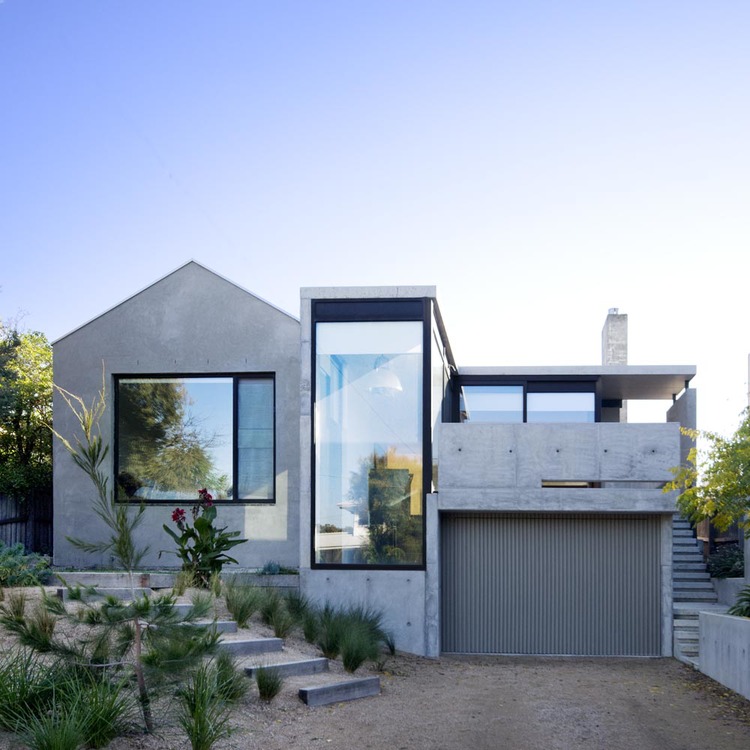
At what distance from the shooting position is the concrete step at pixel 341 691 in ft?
26.3

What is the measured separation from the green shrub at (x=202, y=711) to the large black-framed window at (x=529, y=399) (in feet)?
37.8

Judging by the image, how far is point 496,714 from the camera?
843 cm

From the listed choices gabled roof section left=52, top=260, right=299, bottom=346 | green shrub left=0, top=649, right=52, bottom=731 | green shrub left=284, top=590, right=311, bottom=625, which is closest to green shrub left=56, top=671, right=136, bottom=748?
green shrub left=0, top=649, right=52, bottom=731

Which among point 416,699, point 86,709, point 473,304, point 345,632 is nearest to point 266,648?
point 345,632

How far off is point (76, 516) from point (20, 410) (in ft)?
20.0

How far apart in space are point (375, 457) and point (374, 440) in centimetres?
24

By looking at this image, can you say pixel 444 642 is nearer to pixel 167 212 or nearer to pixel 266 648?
pixel 266 648

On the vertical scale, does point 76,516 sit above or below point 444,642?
above

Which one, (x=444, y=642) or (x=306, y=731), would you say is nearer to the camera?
(x=306, y=731)

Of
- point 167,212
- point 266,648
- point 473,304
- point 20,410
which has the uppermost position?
point 167,212

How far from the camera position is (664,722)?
334 inches

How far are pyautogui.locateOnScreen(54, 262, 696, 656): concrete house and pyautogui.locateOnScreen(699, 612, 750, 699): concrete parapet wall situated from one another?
1.30 meters

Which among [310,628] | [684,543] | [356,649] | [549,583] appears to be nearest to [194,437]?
[310,628]

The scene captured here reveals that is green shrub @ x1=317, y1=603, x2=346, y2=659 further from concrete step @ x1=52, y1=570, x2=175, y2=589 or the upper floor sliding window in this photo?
the upper floor sliding window
